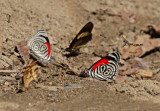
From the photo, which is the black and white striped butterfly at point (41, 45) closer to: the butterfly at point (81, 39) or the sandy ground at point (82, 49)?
the sandy ground at point (82, 49)

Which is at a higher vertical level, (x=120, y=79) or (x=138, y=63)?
(x=138, y=63)

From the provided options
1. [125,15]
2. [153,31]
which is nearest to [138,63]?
[153,31]

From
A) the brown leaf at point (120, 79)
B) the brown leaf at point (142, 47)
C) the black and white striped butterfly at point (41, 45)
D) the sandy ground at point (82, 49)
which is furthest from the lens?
the brown leaf at point (142, 47)

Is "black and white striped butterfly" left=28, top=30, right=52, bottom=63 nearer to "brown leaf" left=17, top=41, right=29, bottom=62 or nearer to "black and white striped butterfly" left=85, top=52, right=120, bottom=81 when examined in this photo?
"brown leaf" left=17, top=41, right=29, bottom=62

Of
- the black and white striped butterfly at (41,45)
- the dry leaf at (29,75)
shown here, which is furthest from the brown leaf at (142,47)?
the dry leaf at (29,75)

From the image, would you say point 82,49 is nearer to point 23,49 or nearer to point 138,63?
point 138,63

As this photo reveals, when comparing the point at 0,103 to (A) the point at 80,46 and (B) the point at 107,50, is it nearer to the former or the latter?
(A) the point at 80,46
